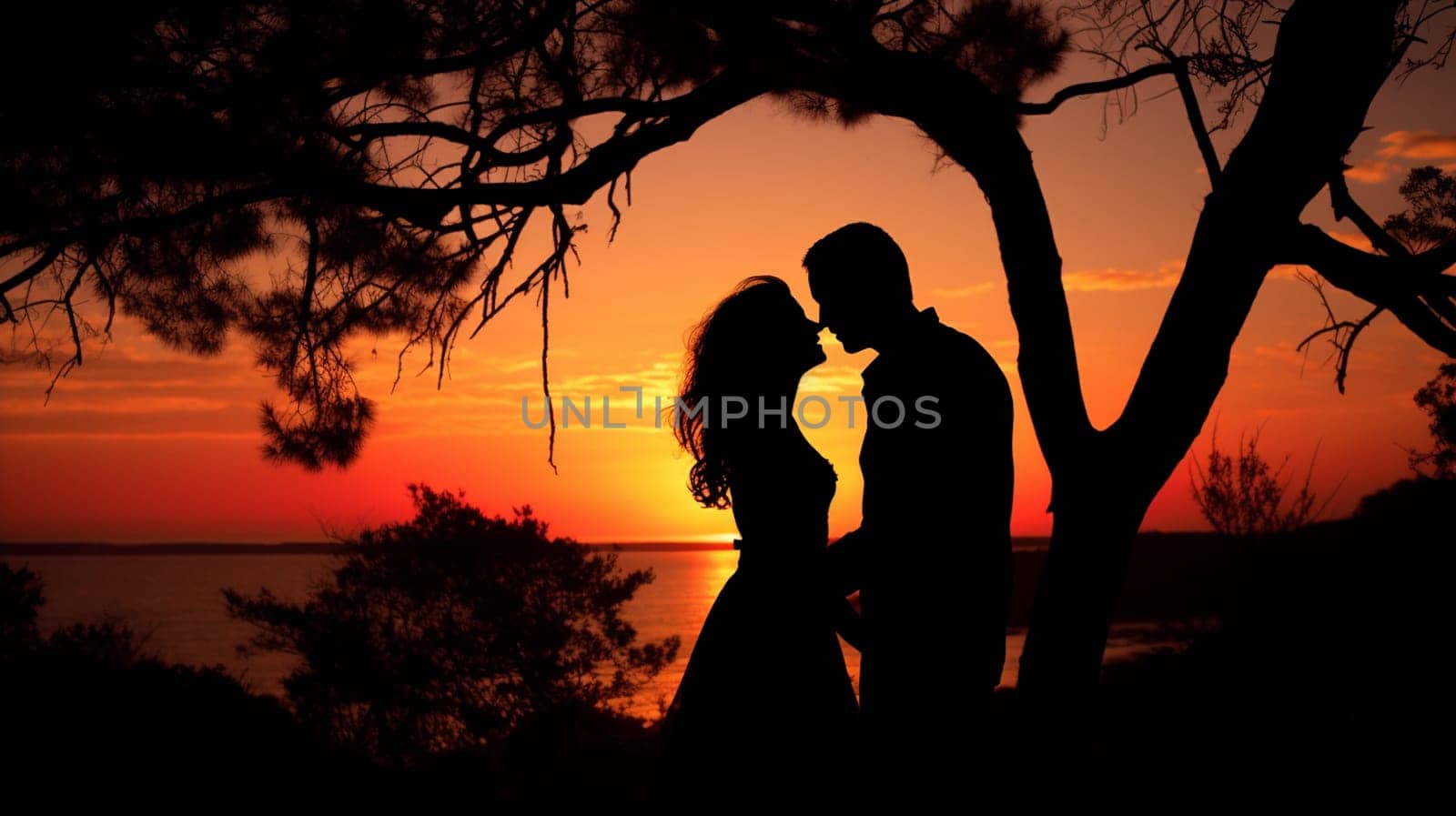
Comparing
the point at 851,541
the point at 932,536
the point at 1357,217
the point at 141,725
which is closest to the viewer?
the point at 932,536

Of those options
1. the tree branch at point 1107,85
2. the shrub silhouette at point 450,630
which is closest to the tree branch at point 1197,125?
the tree branch at point 1107,85

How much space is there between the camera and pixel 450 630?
16891 mm

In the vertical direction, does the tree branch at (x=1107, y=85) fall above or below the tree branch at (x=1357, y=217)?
above

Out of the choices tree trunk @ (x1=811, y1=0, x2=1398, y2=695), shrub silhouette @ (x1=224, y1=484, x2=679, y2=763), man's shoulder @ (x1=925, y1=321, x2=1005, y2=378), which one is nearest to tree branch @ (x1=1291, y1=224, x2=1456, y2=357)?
tree trunk @ (x1=811, y1=0, x2=1398, y2=695)

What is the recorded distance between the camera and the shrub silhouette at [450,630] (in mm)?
16438

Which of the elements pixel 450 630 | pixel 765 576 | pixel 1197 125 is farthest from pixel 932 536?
pixel 450 630

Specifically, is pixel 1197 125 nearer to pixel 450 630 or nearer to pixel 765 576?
pixel 765 576

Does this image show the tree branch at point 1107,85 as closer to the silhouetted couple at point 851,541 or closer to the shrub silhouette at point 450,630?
the silhouetted couple at point 851,541

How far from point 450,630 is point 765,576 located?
15.5 metres

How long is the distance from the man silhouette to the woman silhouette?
0.30 metres

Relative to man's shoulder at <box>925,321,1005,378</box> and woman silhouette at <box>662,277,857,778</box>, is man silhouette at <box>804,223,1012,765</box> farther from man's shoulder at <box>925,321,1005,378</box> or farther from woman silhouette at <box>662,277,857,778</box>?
woman silhouette at <box>662,277,857,778</box>

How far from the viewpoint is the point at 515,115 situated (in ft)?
14.7

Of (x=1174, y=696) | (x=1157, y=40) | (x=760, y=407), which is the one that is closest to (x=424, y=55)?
(x=760, y=407)

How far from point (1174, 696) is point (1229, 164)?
3889 millimetres
